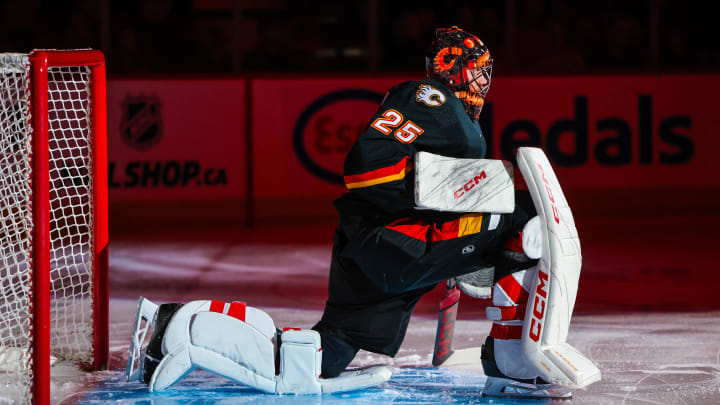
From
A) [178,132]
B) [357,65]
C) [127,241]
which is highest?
[357,65]

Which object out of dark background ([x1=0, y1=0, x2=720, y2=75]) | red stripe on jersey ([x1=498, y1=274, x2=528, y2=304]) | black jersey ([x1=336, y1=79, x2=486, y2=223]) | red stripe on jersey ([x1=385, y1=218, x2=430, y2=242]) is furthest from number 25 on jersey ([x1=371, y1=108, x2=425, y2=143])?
dark background ([x1=0, y1=0, x2=720, y2=75])

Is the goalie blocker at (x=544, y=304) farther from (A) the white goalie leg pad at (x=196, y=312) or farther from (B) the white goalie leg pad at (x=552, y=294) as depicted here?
(A) the white goalie leg pad at (x=196, y=312)

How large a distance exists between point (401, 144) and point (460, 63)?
0.39 m

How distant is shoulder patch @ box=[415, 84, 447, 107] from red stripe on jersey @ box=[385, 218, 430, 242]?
0.36m

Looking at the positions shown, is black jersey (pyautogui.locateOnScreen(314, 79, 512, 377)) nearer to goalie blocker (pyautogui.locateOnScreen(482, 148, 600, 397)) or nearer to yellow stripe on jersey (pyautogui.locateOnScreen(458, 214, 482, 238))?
yellow stripe on jersey (pyautogui.locateOnScreen(458, 214, 482, 238))

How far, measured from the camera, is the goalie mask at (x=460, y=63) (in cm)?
284

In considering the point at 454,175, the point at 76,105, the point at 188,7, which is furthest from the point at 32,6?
the point at 454,175

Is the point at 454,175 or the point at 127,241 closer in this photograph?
the point at 454,175

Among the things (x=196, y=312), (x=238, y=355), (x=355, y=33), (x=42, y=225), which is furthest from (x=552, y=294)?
(x=355, y=33)

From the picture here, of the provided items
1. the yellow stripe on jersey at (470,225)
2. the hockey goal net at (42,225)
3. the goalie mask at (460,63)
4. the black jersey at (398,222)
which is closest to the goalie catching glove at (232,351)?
the black jersey at (398,222)

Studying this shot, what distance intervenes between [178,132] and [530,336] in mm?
4737

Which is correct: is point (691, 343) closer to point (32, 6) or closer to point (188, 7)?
point (188, 7)

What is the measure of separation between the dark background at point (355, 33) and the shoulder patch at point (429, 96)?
182 inches

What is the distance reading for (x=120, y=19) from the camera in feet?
23.9
